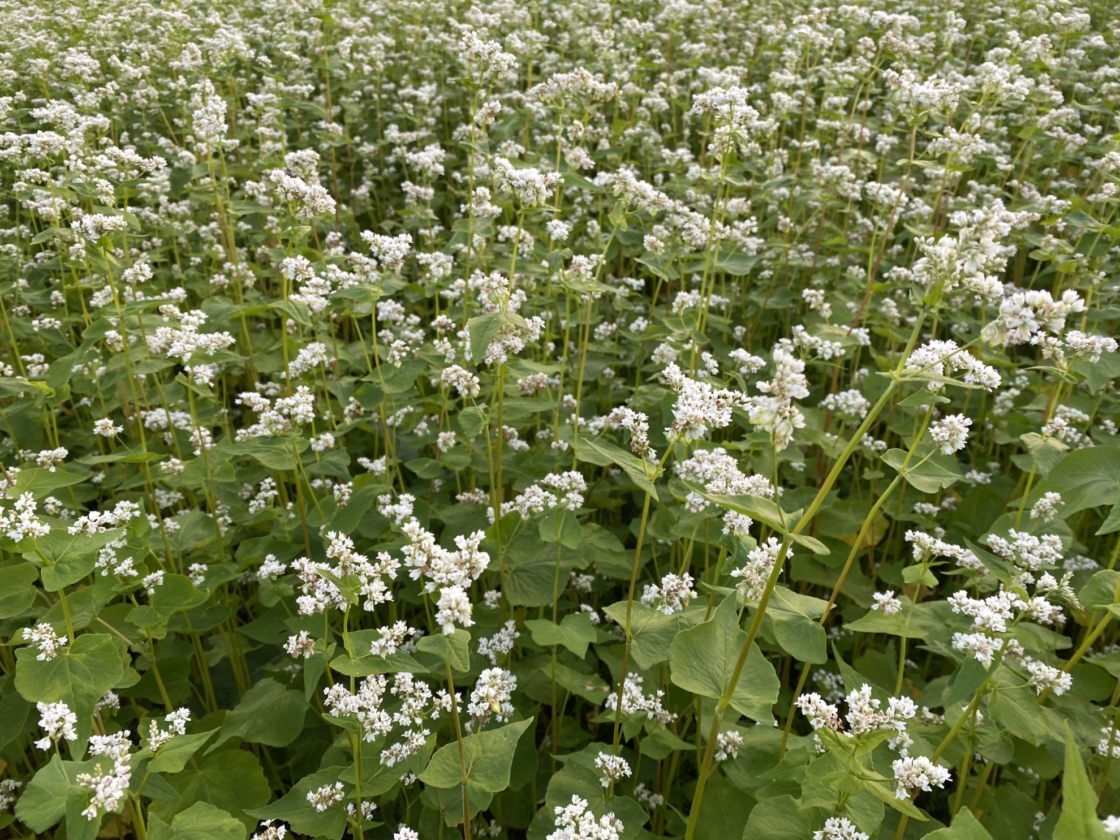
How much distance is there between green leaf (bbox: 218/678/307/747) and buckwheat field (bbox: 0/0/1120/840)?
2 cm

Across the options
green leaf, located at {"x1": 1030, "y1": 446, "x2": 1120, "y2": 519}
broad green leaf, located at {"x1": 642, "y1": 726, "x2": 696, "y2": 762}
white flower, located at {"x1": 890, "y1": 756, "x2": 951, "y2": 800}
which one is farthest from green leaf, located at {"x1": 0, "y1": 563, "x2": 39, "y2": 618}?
green leaf, located at {"x1": 1030, "y1": 446, "x2": 1120, "y2": 519}

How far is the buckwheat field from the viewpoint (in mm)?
2793

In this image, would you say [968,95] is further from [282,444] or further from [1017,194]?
[282,444]

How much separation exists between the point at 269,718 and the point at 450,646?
1.80 metres

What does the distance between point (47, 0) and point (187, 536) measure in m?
13.3

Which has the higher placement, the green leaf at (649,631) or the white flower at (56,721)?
the white flower at (56,721)

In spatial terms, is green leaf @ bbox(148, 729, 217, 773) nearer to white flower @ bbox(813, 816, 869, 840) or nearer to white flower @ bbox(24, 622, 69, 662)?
white flower @ bbox(24, 622, 69, 662)

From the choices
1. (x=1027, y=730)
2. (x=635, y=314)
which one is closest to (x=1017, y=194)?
(x=635, y=314)

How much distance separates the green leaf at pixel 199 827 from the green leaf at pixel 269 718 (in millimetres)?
892

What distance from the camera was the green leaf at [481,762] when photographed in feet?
9.16

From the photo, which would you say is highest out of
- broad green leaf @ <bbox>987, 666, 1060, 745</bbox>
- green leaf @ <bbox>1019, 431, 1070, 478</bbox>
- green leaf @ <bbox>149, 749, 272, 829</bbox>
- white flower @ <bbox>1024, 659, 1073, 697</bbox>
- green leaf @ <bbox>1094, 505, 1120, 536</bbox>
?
green leaf @ <bbox>1094, 505, 1120, 536</bbox>

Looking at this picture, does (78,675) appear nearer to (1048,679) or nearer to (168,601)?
(168,601)

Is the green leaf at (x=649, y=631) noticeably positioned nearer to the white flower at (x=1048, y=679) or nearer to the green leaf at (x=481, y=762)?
the green leaf at (x=481, y=762)

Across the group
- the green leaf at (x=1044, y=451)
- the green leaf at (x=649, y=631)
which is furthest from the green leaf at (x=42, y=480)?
the green leaf at (x=1044, y=451)
